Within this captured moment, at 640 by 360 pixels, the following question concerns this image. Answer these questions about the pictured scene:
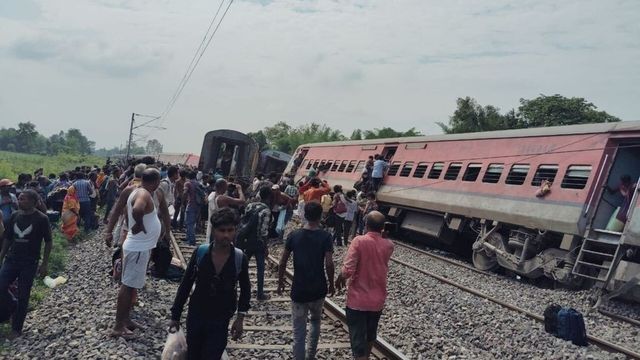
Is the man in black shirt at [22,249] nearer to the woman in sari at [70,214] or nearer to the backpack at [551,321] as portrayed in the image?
the woman in sari at [70,214]

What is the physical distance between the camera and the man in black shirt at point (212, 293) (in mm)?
3996

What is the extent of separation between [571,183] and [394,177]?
7.19 metres

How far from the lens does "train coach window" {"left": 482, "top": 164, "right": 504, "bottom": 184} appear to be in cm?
1378

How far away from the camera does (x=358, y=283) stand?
519cm

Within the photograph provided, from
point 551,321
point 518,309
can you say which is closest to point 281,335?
point 551,321

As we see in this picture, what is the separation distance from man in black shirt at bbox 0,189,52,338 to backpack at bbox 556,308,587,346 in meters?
6.83

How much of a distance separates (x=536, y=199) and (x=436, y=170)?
433 centimetres

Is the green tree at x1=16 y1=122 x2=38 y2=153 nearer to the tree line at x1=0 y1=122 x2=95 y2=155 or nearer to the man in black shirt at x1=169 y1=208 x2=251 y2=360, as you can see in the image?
the tree line at x1=0 y1=122 x2=95 y2=155

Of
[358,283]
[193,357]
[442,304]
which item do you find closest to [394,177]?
[442,304]

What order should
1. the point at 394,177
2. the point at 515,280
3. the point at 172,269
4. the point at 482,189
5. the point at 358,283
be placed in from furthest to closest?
the point at 394,177 → the point at 482,189 → the point at 515,280 → the point at 172,269 → the point at 358,283

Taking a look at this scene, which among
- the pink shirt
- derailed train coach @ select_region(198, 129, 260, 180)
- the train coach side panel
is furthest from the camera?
derailed train coach @ select_region(198, 129, 260, 180)

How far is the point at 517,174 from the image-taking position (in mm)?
13188

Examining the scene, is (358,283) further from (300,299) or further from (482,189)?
(482,189)

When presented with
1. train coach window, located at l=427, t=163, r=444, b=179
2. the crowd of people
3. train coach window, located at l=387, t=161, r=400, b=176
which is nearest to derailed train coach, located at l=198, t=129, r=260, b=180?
train coach window, located at l=387, t=161, r=400, b=176
